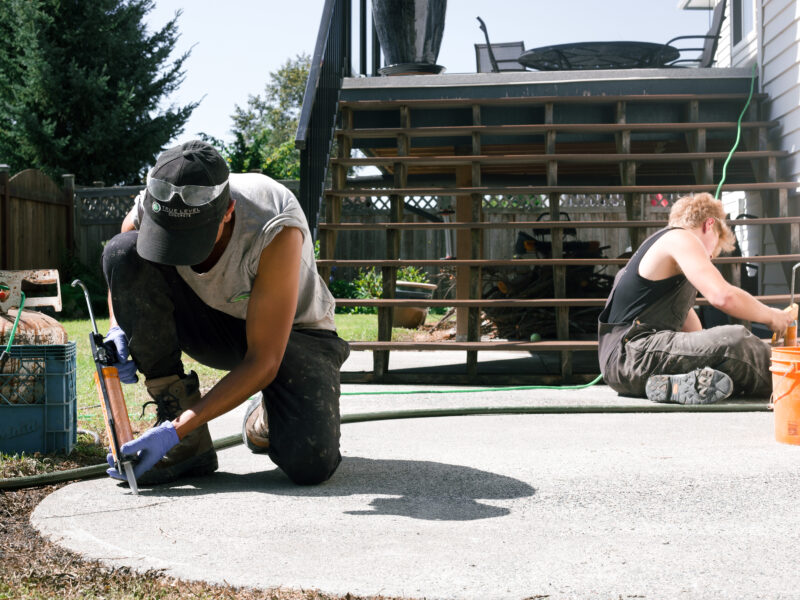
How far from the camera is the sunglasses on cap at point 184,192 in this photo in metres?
2.31

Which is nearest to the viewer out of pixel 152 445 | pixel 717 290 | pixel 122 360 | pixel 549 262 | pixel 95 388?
pixel 152 445

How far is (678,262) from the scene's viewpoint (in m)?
4.15

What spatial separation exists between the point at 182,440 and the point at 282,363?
0.42 m

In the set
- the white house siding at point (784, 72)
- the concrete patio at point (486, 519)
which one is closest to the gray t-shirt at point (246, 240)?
the concrete patio at point (486, 519)

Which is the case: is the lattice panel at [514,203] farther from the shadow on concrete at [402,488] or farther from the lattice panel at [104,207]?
the shadow on concrete at [402,488]

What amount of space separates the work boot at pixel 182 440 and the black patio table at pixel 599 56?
5.17 metres

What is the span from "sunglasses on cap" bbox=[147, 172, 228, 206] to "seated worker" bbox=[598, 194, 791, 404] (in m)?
2.59

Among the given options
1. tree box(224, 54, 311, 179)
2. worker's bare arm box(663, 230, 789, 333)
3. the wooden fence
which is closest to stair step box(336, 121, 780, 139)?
worker's bare arm box(663, 230, 789, 333)

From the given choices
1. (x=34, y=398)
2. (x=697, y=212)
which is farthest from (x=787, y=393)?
(x=34, y=398)

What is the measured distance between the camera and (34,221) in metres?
11.6

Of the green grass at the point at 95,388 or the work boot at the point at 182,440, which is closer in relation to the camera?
the work boot at the point at 182,440

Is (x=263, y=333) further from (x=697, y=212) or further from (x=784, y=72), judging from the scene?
(x=784, y=72)

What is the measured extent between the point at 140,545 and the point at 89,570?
0.21m

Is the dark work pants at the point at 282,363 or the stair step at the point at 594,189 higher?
the stair step at the point at 594,189
